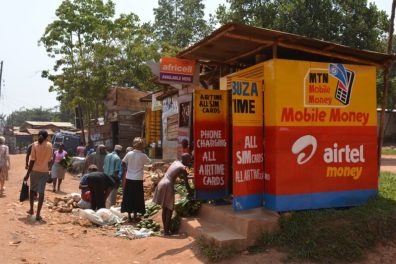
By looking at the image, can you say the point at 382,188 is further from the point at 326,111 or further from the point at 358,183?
the point at 326,111

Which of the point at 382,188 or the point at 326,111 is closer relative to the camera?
the point at 326,111

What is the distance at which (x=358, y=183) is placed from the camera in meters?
7.15

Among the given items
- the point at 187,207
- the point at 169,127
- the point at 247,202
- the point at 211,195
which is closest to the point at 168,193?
the point at 187,207

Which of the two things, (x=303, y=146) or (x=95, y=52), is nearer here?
(x=303, y=146)

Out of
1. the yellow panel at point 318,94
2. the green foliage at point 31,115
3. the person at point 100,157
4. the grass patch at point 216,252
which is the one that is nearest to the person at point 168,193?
the grass patch at point 216,252

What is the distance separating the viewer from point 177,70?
8578 mm

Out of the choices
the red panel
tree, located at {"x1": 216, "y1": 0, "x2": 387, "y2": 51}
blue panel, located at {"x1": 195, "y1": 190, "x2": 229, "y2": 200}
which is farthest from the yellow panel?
tree, located at {"x1": 216, "y1": 0, "x2": 387, "y2": 51}

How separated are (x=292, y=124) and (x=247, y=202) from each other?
1399 millimetres

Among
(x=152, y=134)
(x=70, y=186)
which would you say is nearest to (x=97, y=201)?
(x=70, y=186)

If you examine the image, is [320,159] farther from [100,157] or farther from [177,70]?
[100,157]

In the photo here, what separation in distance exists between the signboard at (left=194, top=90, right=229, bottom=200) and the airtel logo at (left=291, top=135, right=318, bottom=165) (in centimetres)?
151

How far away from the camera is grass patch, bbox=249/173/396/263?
5945 mm

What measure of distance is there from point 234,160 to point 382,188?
4.00m

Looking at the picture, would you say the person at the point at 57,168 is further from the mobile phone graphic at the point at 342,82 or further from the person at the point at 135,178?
the mobile phone graphic at the point at 342,82
